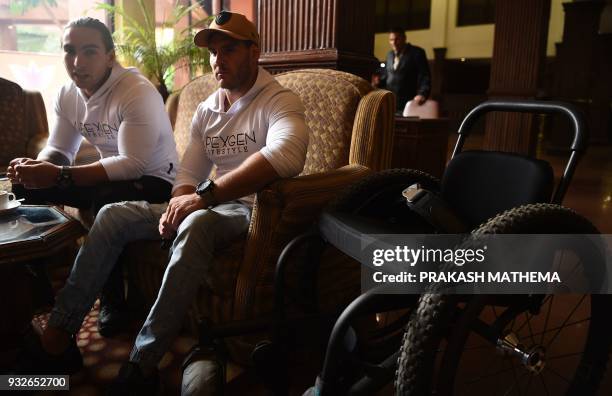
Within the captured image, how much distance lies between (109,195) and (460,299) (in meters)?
1.47

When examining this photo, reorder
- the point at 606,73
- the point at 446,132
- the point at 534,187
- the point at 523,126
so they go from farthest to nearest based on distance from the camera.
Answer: the point at 606,73 → the point at 523,126 → the point at 446,132 → the point at 534,187

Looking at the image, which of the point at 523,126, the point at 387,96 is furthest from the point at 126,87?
the point at 523,126

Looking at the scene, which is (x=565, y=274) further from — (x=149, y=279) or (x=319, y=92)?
(x=149, y=279)

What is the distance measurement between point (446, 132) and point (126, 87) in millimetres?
2730

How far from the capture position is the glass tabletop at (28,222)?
4.38ft

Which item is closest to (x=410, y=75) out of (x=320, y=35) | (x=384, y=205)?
(x=320, y=35)

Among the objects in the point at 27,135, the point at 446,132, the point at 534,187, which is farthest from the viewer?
the point at 446,132

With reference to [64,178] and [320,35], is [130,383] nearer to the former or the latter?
[64,178]

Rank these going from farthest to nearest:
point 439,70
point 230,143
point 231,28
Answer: point 439,70 < point 230,143 < point 231,28

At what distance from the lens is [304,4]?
249 centimetres

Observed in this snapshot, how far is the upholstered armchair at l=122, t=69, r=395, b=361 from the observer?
1528 mm

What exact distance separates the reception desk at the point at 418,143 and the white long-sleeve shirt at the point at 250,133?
202cm

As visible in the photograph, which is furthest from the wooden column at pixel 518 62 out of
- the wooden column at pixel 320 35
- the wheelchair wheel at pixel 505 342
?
the wheelchair wheel at pixel 505 342

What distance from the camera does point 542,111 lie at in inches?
53.9
